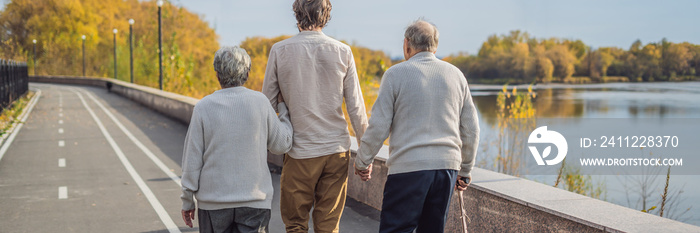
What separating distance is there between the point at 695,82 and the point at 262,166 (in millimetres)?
9001

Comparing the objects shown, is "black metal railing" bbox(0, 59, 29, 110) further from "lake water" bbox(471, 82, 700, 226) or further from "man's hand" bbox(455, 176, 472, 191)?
"man's hand" bbox(455, 176, 472, 191)

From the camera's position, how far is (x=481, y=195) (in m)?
5.06

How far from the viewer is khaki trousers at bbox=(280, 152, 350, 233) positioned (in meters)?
4.18

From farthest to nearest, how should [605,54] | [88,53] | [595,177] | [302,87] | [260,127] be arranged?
[88,53], [605,54], [595,177], [302,87], [260,127]

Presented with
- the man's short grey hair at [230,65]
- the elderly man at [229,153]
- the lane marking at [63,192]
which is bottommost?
the lane marking at [63,192]

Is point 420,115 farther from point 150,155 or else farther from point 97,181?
point 150,155

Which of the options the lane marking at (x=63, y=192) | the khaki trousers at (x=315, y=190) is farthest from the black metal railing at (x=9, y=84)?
the khaki trousers at (x=315, y=190)

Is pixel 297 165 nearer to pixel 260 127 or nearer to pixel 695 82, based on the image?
pixel 260 127

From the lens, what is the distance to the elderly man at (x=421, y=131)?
12.1 ft

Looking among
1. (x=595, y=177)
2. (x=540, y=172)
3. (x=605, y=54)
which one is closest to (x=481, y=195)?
(x=540, y=172)

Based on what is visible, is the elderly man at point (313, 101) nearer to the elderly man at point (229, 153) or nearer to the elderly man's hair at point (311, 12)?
the elderly man's hair at point (311, 12)

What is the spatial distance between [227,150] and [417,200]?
1084 mm

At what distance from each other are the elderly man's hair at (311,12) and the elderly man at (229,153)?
23.2 inches

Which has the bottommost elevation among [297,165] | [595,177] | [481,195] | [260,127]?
[595,177]
